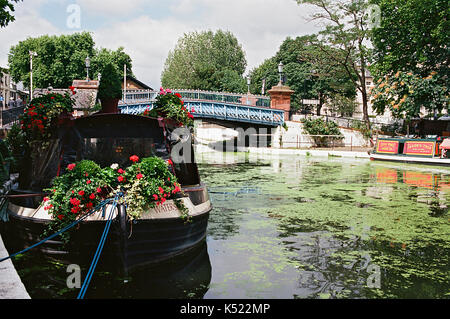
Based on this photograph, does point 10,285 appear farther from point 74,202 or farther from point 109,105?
point 109,105

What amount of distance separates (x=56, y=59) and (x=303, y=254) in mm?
63252

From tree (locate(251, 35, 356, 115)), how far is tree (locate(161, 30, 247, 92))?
7.12 m

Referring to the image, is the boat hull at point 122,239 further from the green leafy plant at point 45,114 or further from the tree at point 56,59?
the tree at point 56,59

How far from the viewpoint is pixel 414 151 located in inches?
1115

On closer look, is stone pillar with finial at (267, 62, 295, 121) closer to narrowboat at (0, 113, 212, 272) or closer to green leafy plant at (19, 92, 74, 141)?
narrowboat at (0, 113, 212, 272)

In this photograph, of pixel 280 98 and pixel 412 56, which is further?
pixel 280 98

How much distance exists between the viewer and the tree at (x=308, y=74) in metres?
43.6

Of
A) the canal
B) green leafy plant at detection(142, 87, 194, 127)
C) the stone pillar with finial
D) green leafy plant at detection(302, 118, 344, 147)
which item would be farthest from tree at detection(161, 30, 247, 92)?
green leafy plant at detection(142, 87, 194, 127)

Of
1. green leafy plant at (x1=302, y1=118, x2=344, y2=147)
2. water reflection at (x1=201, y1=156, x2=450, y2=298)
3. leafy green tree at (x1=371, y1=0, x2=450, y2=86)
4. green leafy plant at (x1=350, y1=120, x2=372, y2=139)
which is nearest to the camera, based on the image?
water reflection at (x1=201, y1=156, x2=450, y2=298)

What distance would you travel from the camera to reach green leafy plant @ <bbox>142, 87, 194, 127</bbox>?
8.78 metres

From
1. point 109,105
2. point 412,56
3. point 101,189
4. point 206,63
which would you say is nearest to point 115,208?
point 101,189

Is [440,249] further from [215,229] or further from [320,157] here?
[320,157]
